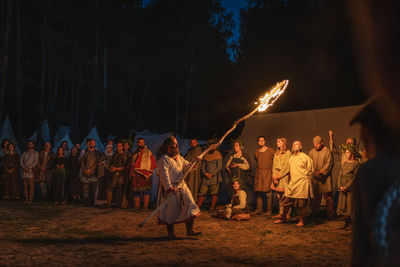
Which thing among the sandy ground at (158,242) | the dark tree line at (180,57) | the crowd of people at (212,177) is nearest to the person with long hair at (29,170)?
the crowd of people at (212,177)

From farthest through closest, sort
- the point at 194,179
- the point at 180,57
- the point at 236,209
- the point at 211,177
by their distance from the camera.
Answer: the point at 180,57, the point at 194,179, the point at 211,177, the point at 236,209

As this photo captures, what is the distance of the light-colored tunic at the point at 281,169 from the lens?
9453 mm

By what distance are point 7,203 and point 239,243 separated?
27.2 ft

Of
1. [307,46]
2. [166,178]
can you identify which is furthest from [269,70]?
[166,178]

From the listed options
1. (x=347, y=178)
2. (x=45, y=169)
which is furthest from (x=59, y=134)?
(x=347, y=178)

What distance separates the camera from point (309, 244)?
675cm

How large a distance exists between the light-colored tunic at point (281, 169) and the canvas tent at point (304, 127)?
154 cm

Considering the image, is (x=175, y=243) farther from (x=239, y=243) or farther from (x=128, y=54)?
(x=128, y=54)

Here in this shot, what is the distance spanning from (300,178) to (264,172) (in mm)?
2004

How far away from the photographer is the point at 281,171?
952 centimetres

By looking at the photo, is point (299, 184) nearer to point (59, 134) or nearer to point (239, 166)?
point (239, 166)

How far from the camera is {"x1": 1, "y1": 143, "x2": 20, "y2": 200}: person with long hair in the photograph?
1241cm

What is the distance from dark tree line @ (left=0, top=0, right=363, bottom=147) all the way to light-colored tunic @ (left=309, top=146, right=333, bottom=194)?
1525cm

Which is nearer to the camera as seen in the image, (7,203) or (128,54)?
(7,203)
